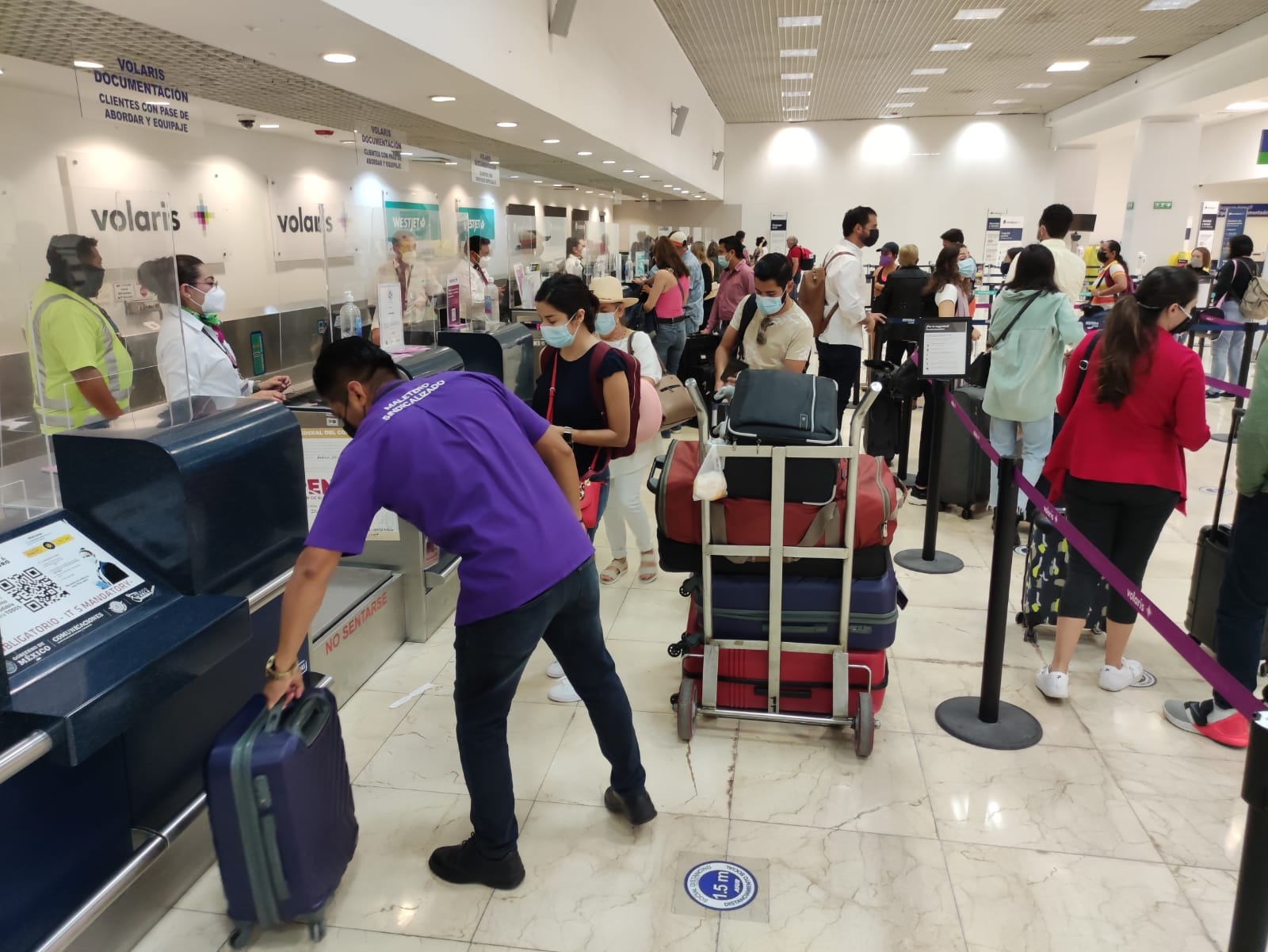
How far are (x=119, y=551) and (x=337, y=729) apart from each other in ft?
2.23

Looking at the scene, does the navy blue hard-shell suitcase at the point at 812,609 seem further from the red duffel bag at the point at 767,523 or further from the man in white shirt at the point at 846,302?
the man in white shirt at the point at 846,302

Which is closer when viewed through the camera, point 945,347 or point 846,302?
point 945,347

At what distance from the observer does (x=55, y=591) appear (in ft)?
6.14

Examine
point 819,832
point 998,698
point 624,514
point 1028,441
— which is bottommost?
point 819,832

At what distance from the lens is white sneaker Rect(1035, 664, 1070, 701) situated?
10.4 ft

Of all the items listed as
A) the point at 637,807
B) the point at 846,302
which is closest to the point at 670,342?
the point at 846,302

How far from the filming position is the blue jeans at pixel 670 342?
824cm

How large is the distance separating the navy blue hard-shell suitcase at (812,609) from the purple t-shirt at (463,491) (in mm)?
902

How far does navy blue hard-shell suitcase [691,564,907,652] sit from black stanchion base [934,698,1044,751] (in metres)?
0.42

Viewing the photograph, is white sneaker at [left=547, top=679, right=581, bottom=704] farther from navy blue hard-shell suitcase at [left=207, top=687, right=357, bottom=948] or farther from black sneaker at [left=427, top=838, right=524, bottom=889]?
navy blue hard-shell suitcase at [left=207, top=687, right=357, bottom=948]

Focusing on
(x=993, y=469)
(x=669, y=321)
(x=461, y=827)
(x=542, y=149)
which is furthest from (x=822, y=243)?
(x=461, y=827)

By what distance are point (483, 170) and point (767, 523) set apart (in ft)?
14.1

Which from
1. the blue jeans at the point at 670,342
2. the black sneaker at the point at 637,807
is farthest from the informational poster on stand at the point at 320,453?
the blue jeans at the point at 670,342

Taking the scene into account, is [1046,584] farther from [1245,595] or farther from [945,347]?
[945,347]
